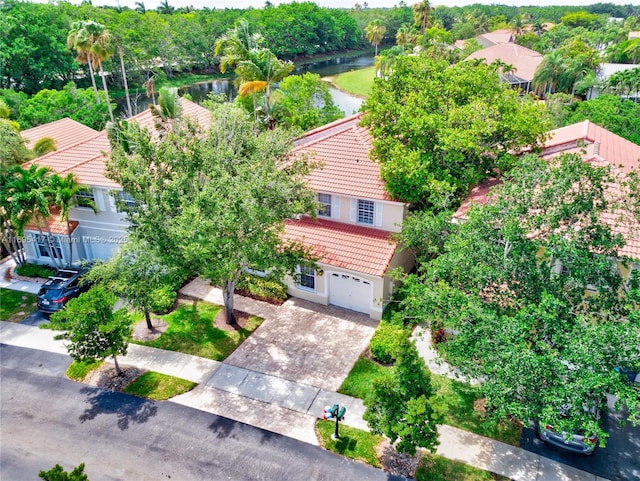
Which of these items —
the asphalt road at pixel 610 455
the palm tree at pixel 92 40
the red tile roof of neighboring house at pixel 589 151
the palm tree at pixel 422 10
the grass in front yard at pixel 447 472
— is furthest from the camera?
the palm tree at pixel 422 10

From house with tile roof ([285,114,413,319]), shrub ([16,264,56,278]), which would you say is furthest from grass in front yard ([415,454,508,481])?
shrub ([16,264,56,278])

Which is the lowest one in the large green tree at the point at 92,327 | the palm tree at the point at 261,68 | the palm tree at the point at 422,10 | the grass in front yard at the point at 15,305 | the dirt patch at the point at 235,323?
the dirt patch at the point at 235,323

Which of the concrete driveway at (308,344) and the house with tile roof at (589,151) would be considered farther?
the house with tile roof at (589,151)

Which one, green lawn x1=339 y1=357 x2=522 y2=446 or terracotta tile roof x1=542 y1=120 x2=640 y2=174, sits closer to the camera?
green lawn x1=339 y1=357 x2=522 y2=446

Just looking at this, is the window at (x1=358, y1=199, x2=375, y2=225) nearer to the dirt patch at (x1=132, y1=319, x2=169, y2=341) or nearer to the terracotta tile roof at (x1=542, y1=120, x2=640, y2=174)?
the terracotta tile roof at (x1=542, y1=120, x2=640, y2=174)

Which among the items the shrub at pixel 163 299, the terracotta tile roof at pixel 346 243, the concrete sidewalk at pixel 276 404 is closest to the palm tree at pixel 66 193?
the concrete sidewalk at pixel 276 404

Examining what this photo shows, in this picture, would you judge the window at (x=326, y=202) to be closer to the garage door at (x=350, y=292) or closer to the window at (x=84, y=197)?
the garage door at (x=350, y=292)
